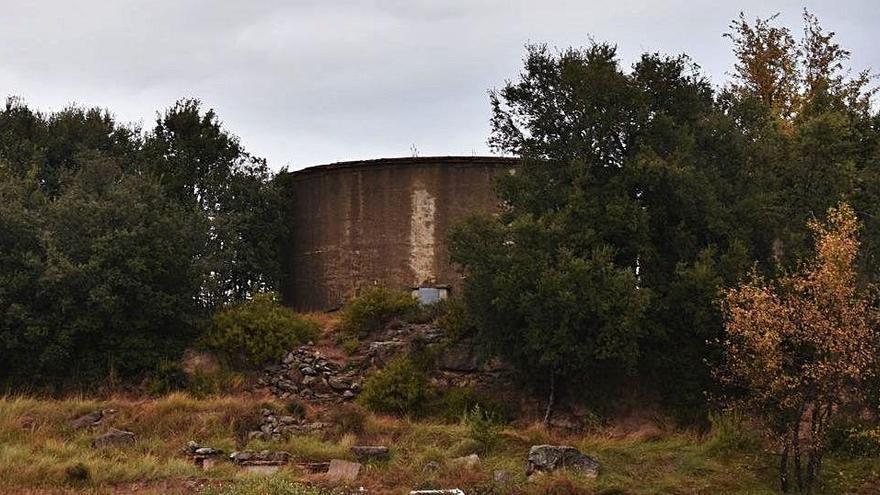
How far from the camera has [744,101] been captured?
22578 mm

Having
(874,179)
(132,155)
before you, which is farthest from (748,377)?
(132,155)

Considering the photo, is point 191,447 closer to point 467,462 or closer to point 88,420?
point 88,420

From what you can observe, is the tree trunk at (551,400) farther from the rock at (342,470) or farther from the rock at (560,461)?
the rock at (342,470)

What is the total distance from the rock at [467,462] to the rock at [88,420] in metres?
8.00

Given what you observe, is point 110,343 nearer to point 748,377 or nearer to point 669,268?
point 669,268

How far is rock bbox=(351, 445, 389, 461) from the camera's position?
16500 mm

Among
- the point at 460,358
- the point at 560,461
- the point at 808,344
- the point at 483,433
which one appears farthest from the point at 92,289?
the point at 808,344

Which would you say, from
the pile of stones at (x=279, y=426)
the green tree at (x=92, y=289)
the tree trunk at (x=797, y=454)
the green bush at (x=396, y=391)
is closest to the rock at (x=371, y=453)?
the pile of stones at (x=279, y=426)

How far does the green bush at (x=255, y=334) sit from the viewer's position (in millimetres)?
23062

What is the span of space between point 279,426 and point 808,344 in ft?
35.2

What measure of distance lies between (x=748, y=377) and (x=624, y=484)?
113 inches

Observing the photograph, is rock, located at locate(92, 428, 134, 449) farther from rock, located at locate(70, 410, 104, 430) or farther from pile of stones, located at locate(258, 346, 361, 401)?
pile of stones, located at locate(258, 346, 361, 401)

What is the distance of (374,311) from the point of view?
24203mm

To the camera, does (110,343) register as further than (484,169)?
No
